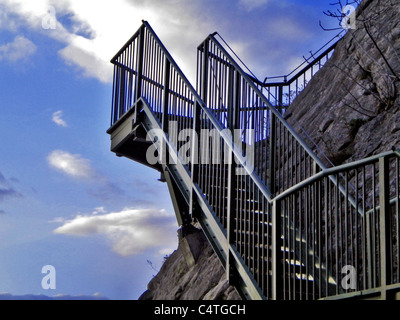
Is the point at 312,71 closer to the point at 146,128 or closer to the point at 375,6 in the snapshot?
the point at 375,6

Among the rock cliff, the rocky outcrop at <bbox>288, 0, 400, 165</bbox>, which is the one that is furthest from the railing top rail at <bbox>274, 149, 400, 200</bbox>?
the rock cliff

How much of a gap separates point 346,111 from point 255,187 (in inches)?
164

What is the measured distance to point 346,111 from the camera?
12.6 metres

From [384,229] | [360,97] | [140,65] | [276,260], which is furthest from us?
[140,65]

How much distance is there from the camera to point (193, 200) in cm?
984

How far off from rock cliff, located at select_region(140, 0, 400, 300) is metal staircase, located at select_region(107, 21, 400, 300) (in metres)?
0.80

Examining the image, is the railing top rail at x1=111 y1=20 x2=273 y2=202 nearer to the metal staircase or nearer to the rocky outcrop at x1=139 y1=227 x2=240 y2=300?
the metal staircase

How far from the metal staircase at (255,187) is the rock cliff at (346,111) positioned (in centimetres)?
80

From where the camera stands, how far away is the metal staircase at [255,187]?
6641 millimetres

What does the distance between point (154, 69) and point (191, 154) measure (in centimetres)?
278

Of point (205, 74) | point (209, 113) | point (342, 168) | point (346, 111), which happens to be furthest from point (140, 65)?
point (342, 168)

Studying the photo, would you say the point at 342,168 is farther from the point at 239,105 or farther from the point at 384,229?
the point at 239,105

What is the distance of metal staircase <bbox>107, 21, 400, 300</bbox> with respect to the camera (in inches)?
261

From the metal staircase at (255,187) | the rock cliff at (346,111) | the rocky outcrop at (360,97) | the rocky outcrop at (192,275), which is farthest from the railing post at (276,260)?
the rocky outcrop at (192,275)
